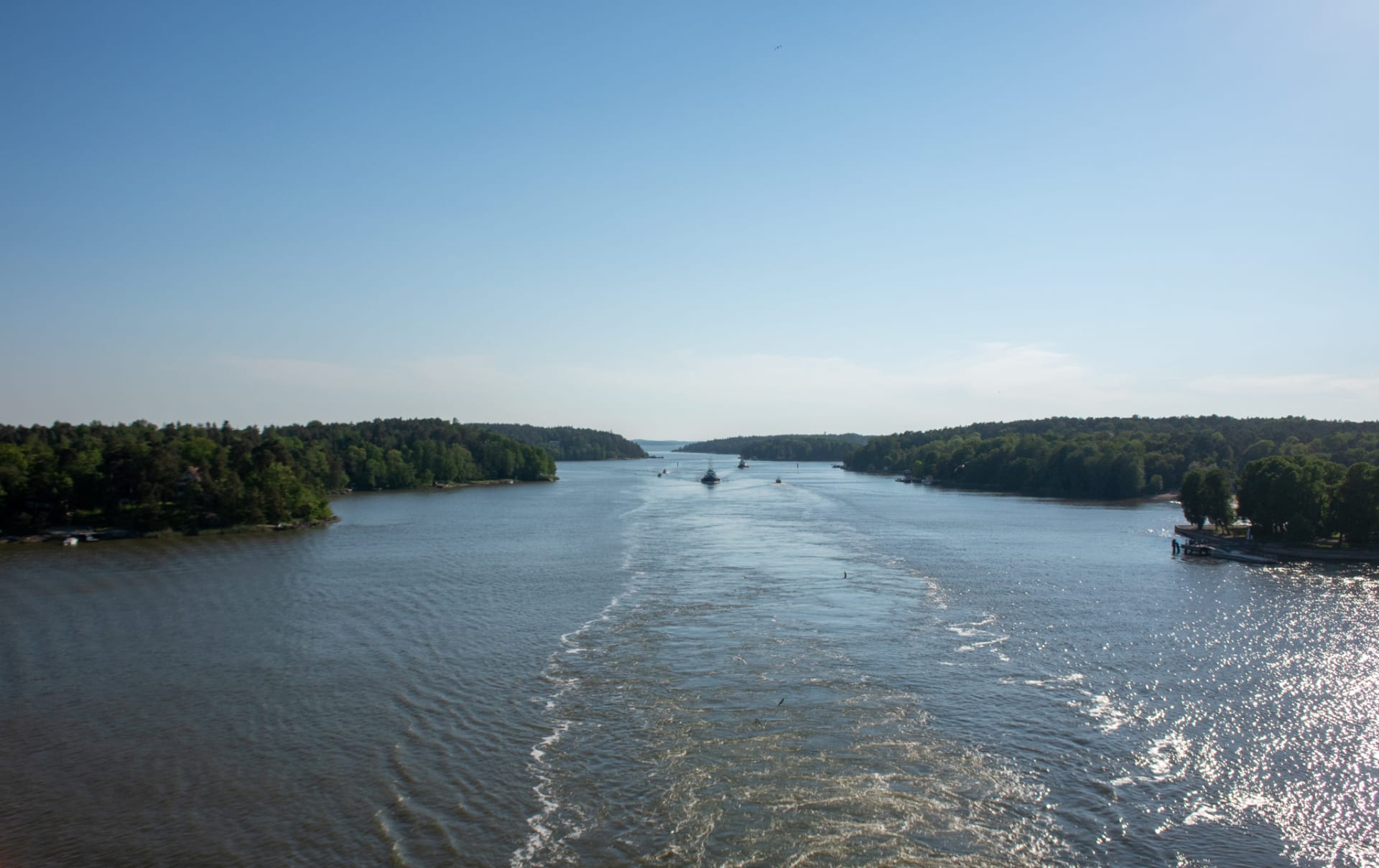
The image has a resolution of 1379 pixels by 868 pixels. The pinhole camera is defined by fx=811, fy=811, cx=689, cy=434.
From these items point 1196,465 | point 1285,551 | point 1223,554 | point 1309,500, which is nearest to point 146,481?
point 1223,554

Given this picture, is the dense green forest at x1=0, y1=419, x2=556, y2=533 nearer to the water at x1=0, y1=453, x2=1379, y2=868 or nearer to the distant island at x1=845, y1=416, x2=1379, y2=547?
the water at x1=0, y1=453, x2=1379, y2=868

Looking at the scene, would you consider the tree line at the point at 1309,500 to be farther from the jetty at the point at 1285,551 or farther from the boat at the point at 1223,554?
the boat at the point at 1223,554

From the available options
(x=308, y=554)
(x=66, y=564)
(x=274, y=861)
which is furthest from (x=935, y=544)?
(x=66, y=564)

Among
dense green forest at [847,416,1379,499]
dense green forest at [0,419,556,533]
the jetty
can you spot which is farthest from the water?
dense green forest at [847,416,1379,499]

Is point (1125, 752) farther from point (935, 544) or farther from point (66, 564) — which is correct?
point (66, 564)

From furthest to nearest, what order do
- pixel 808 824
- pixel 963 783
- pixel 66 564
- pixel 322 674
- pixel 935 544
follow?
1. pixel 935 544
2. pixel 66 564
3. pixel 322 674
4. pixel 963 783
5. pixel 808 824

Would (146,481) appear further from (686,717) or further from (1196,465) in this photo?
(1196,465)
